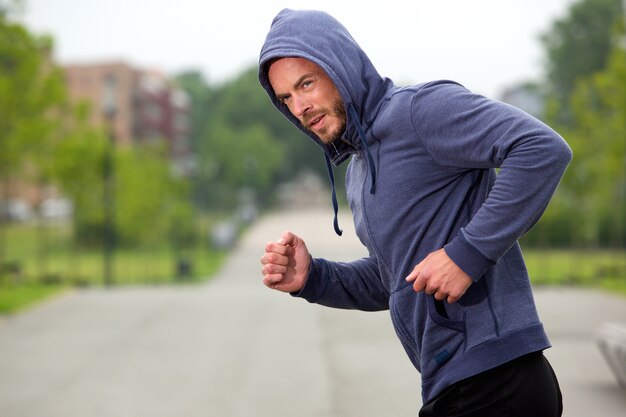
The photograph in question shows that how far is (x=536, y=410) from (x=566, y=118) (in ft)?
167

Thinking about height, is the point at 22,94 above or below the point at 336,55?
above

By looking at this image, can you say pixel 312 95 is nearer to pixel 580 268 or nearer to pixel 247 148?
pixel 580 268

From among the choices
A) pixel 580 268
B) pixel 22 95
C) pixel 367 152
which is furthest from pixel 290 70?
pixel 580 268

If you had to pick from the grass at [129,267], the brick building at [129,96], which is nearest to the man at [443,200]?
the grass at [129,267]

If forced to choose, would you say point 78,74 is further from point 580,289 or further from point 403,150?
point 403,150

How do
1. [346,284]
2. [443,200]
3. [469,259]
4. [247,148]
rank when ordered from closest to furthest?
[469,259] < [443,200] < [346,284] < [247,148]

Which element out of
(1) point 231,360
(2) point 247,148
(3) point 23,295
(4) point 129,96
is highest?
(4) point 129,96

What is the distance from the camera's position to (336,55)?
206cm

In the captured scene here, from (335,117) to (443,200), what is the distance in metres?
0.32

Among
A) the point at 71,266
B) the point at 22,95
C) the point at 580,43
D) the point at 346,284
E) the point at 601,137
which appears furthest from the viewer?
the point at 580,43

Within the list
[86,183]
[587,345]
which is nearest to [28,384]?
[587,345]

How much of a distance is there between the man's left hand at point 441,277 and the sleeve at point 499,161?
0.02 m

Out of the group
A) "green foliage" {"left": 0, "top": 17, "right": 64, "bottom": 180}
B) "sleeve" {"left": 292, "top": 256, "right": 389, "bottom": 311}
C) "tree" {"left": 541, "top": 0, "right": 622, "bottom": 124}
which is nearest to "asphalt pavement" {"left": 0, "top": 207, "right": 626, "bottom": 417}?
"green foliage" {"left": 0, "top": 17, "right": 64, "bottom": 180}

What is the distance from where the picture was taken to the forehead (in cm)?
209
